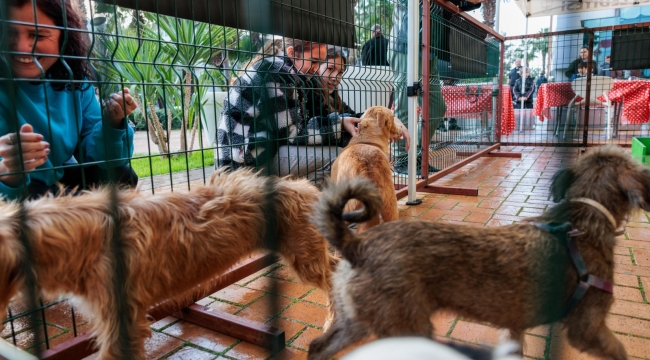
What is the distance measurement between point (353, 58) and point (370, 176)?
1.60 metres

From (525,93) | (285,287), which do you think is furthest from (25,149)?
(525,93)

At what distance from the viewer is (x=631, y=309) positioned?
8.54 feet

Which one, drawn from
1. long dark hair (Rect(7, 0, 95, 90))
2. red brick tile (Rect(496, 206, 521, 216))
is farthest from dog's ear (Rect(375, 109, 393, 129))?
long dark hair (Rect(7, 0, 95, 90))

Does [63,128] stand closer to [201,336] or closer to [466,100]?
[201,336]

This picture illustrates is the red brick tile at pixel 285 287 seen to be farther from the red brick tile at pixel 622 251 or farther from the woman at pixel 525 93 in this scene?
the woman at pixel 525 93

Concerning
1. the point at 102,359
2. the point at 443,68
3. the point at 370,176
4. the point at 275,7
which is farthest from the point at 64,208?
the point at 443,68

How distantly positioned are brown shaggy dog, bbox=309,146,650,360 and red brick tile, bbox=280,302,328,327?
0.67 meters

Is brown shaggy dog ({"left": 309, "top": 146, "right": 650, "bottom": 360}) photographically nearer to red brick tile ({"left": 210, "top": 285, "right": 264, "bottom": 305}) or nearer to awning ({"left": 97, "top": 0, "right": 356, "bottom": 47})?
awning ({"left": 97, "top": 0, "right": 356, "bottom": 47})

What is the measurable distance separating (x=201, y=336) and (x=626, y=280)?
9.21 ft

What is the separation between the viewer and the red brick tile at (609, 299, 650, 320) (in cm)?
255

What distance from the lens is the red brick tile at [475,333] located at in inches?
93.5

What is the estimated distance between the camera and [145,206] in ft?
6.30

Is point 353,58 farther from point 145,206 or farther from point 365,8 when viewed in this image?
point 145,206

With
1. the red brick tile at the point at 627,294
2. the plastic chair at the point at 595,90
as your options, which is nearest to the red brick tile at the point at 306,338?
the red brick tile at the point at 627,294
